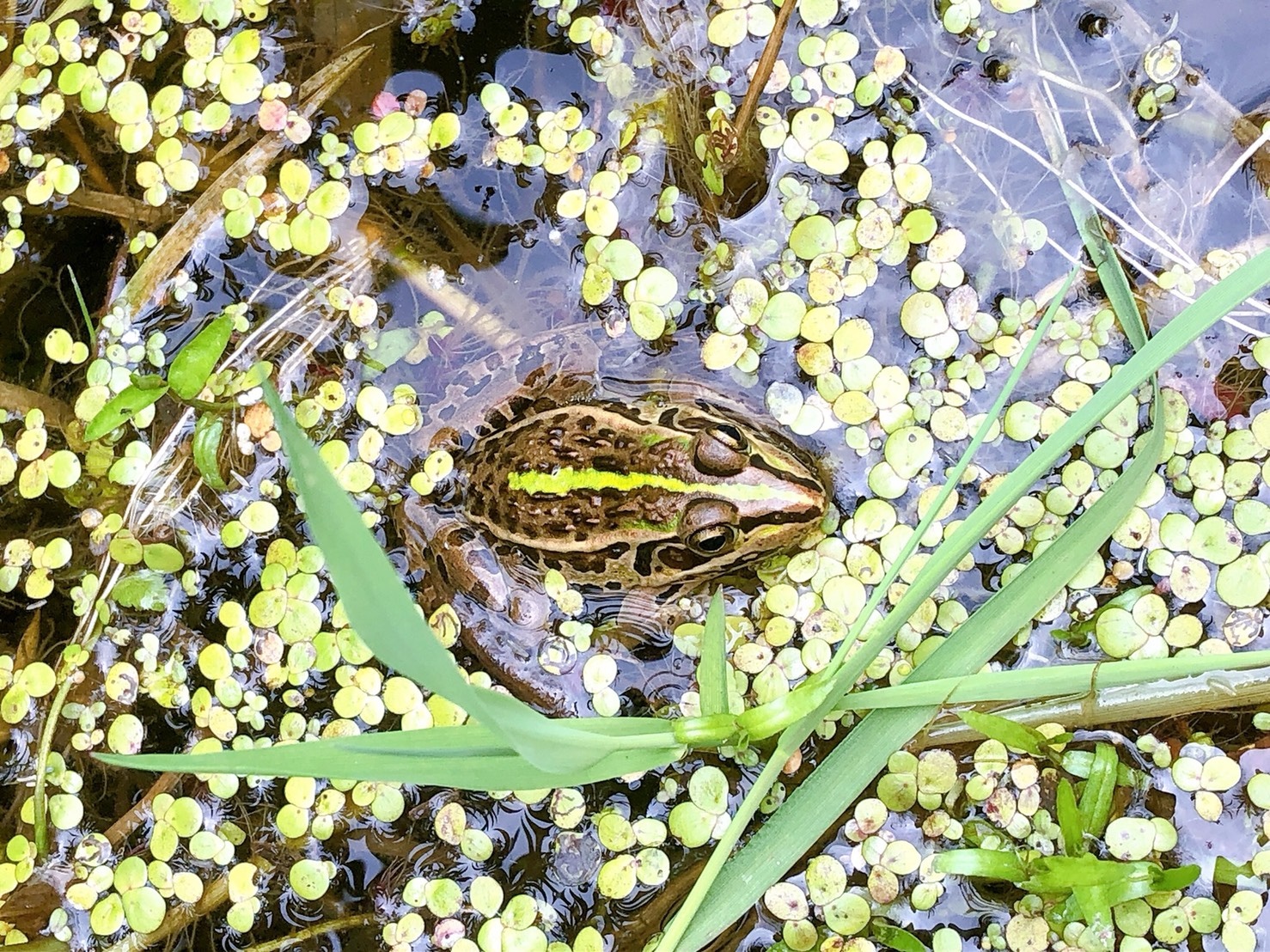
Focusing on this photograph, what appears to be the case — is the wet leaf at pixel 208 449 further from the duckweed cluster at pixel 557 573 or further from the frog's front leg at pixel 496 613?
the frog's front leg at pixel 496 613

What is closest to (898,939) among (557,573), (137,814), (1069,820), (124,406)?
(1069,820)

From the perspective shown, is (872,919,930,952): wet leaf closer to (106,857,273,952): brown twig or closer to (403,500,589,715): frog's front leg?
(403,500,589,715): frog's front leg

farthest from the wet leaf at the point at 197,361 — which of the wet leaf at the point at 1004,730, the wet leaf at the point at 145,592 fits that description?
the wet leaf at the point at 1004,730

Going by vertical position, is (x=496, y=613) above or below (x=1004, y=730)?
below

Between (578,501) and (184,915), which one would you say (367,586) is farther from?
(184,915)

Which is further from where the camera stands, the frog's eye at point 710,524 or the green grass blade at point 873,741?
the frog's eye at point 710,524

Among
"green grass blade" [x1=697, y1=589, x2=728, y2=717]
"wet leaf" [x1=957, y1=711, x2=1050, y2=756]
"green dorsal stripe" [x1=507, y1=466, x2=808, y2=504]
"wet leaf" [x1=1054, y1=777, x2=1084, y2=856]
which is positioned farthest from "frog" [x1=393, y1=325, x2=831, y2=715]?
"wet leaf" [x1=1054, y1=777, x2=1084, y2=856]
